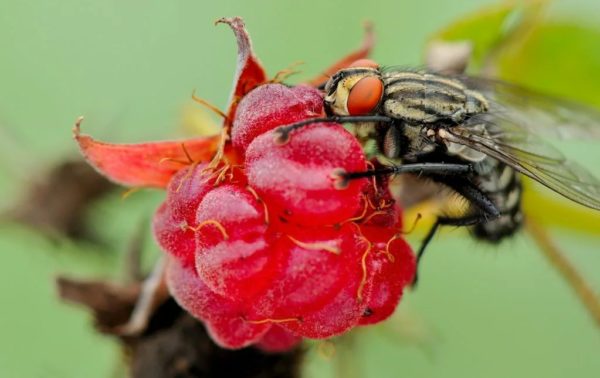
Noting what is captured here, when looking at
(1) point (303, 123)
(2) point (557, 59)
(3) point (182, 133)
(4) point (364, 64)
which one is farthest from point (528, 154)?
(3) point (182, 133)

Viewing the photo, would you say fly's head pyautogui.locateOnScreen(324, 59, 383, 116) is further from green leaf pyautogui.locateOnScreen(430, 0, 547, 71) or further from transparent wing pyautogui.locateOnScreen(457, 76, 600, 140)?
green leaf pyautogui.locateOnScreen(430, 0, 547, 71)

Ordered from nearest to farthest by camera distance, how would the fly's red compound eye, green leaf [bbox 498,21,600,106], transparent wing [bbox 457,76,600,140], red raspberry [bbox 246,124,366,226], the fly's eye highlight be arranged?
1. red raspberry [bbox 246,124,366,226]
2. the fly's eye highlight
3. the fly's red compound eye
4. transparent wing [bbox 457,76,600,140]
5. green leaf [bbox 498,21,600,106]

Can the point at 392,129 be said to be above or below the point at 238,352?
above

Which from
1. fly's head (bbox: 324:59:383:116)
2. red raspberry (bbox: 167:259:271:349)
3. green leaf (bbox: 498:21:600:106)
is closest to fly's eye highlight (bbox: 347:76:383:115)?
fly's head (bbox: 324:59:383:116)

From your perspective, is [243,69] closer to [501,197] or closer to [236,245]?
[236,245]

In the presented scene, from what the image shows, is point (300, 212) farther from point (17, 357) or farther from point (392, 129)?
point (17, 357)

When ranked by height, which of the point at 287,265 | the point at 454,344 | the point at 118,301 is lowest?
the point at 454,344

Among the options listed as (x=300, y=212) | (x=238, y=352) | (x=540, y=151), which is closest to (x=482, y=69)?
(x=540, y=151)
